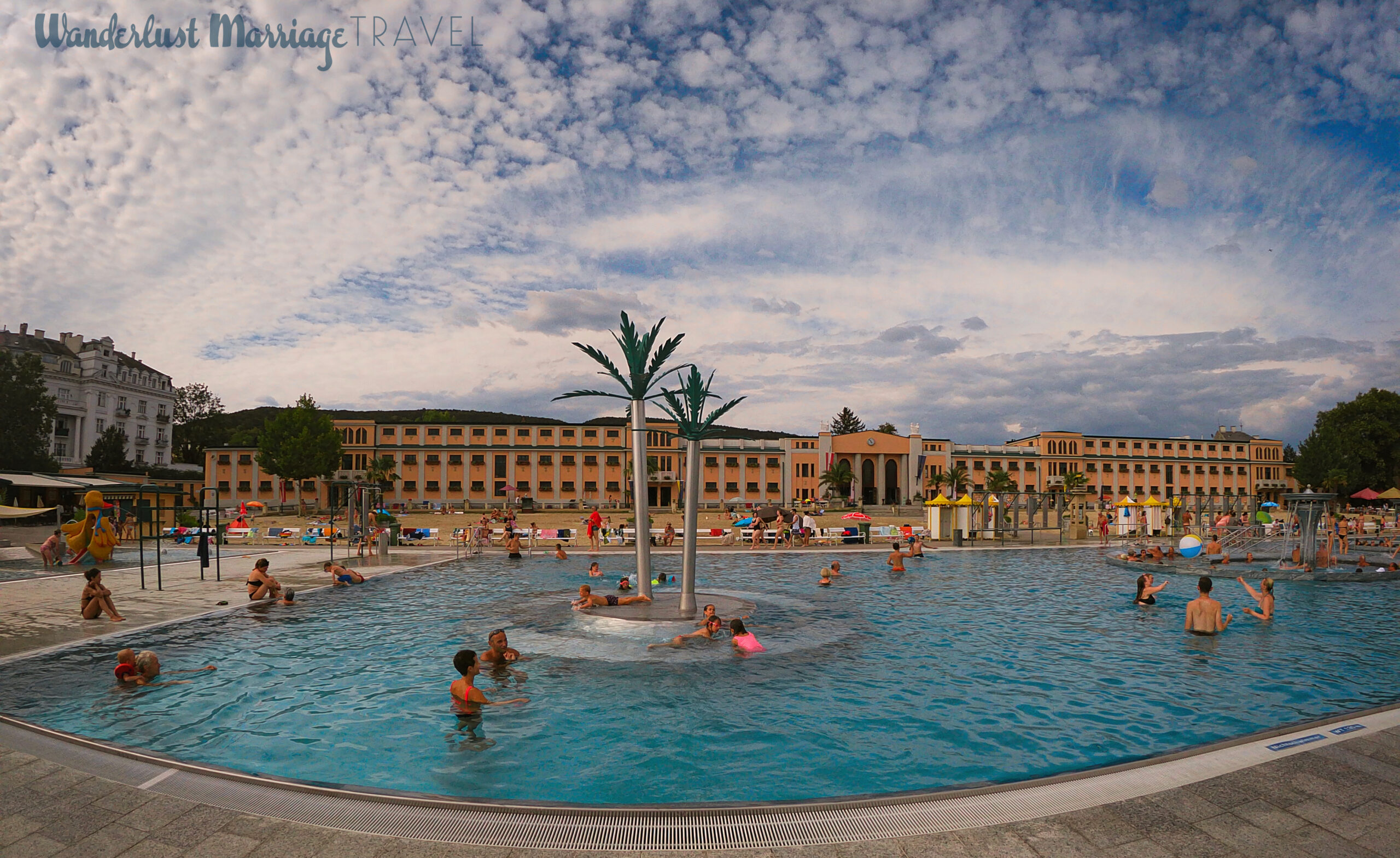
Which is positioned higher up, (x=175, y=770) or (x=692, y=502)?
(x=692, y=502)

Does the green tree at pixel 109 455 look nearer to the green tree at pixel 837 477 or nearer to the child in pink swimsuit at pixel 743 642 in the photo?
the green tree at pixel 837 477

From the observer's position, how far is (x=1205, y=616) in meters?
14.3

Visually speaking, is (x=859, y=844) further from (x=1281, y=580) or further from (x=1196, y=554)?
(x=1196, y=554)

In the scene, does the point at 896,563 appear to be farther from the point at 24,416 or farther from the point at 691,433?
the point at 24,416

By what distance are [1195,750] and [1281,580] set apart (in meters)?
20.6

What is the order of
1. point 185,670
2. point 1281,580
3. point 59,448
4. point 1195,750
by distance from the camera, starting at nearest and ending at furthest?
point 1195,750 → point 185,670 → point 1281,580 → point 59,448

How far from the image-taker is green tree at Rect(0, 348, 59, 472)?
178 feet

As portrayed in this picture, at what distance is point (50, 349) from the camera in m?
76.2

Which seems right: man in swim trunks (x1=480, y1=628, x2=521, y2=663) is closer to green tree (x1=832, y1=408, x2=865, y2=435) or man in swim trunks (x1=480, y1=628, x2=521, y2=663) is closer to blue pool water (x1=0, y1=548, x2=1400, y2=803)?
blue pool water (x1=0, y1=548, x2=1400, y2=803)

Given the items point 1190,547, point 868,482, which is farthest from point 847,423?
point 1190,547

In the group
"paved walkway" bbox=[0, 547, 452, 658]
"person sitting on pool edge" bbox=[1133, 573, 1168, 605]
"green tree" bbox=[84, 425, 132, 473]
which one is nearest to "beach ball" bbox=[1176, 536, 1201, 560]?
"person sitting on pool edge" bbox=[1133, 573, 1168, 605]

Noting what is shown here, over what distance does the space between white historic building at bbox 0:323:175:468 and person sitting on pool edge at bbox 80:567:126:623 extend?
7172 centimetres

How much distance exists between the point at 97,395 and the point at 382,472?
96.2ft

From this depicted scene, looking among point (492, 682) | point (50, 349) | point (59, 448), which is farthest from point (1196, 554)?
point (50, 349)
